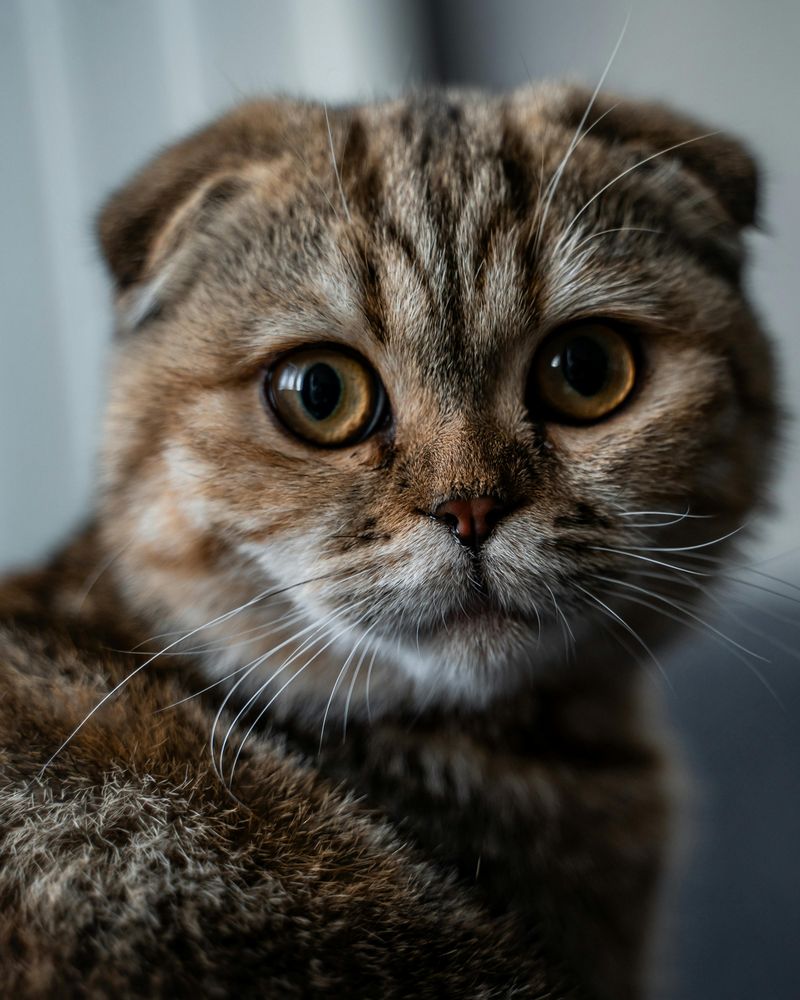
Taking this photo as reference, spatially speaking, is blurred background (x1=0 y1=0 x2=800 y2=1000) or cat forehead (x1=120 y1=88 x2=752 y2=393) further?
blurred background (x1=0 y1=0 x2=800 y2=1000)

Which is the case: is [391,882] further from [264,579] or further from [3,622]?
[3,622]

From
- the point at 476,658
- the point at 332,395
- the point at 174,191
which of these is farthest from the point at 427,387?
the point at 174,191

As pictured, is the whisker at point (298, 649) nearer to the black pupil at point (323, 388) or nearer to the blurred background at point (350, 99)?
the black pupil at point (323, 388)

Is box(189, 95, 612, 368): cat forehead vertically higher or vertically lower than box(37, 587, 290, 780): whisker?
higher

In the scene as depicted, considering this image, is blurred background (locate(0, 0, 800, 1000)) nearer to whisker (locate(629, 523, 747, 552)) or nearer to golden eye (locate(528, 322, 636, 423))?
whisker (locate(629, 523, 747, 552))

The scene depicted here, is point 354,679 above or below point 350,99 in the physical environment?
below

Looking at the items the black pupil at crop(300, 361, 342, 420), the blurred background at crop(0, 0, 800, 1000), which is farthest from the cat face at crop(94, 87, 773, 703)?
the blurred background at crop(0, 0, 800, 1000)

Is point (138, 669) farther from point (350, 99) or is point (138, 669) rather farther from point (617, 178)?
point (350, 99)
